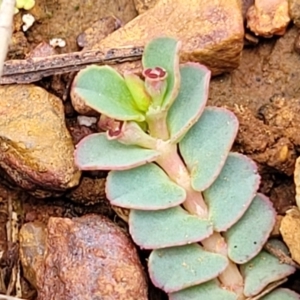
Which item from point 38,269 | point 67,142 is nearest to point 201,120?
Answer: point 67,142

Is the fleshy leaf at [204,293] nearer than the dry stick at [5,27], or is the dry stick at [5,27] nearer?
the dry stick at [5,27]

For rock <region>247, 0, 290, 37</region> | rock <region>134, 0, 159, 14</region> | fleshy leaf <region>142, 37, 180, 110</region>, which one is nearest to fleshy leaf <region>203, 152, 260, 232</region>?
fleshy leaf <region>142, 37, 180, 110</region>

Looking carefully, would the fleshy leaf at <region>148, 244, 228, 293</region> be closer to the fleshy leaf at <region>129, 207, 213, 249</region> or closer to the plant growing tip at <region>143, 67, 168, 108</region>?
the fleshy leaf at <region>129, 207, 213, 249</region>

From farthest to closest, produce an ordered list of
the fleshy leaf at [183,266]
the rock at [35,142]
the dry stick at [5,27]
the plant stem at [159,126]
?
1. the rock at [35,142]
2. the plant stem at [159,126]
3. the fleshy leaf at [183,266]
4. the dry stick at [5,27]

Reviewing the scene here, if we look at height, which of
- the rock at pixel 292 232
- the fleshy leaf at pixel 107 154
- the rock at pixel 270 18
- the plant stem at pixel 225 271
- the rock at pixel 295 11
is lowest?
the plant stem at pixel 225 271

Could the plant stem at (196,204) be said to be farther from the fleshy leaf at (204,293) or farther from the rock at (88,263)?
the rock at (88,263)

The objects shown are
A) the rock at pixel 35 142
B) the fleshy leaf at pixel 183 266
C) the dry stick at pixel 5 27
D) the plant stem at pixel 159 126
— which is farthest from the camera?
the rock at pixel 35 142

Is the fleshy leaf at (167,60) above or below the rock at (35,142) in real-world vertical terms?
above

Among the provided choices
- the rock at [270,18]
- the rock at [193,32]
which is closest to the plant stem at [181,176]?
the rock at [193,32]
